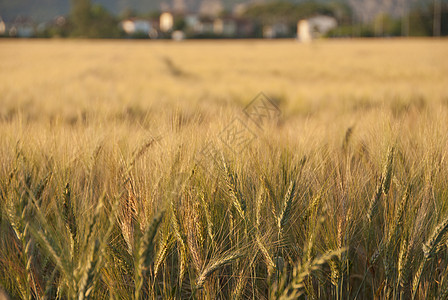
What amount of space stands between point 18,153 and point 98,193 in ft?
0.82

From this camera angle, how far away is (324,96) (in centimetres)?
468

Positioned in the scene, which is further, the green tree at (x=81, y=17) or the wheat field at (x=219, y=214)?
the green tree at (x=81, y=17)

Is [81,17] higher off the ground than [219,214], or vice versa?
[81,17]

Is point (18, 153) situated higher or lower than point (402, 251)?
higher

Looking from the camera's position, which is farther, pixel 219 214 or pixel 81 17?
pixel 81 17

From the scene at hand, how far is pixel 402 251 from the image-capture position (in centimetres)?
106

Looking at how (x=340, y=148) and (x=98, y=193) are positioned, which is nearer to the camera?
(x=98, y=193)

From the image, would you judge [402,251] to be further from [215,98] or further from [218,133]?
[215,98]

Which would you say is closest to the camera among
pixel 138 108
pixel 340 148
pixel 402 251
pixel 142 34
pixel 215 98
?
pixel 402 251

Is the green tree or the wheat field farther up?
the green tree

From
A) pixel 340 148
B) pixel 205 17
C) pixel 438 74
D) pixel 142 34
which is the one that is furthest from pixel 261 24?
pixel 340 148

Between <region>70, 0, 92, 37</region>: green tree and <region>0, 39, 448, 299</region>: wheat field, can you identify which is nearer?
<region>0, 39, 448, 299</region>: wheat field

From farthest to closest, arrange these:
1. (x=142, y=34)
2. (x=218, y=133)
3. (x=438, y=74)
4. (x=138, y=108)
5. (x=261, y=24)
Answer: (x=261, y=24), (x=142, y=34), (x=438, y=74), (x=138, y=108), (x=218, y=133)

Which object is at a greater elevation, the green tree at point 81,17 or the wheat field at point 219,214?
the green tree at point 81,17
